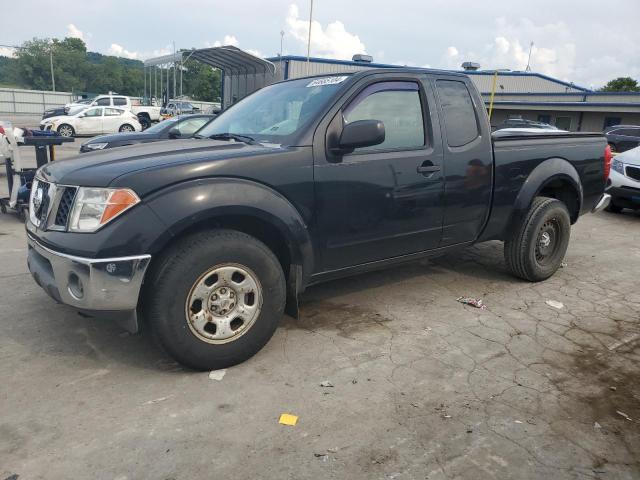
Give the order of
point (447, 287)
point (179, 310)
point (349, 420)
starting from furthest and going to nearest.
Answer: point (447, 287), point (179, 310), point (349, 420)

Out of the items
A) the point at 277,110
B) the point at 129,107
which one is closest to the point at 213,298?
the point at 277,110

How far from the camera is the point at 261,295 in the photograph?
3.16 metres

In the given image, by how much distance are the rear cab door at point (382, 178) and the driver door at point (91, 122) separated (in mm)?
24282

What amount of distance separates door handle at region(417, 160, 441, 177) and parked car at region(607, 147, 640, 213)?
639cm

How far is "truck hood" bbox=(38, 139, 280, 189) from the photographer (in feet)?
9.31

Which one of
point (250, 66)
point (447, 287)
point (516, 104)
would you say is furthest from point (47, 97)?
point (447, 287)

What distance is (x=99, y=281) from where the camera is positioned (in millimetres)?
2688

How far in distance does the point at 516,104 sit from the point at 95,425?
4063 cm

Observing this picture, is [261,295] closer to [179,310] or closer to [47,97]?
[179,310]

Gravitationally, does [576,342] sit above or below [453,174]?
below

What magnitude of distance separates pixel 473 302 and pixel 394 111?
5.99 feet

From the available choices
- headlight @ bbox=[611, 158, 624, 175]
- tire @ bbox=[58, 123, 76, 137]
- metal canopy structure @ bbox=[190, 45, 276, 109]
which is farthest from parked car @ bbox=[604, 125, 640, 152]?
tire @ bbox=[58, 123, 76, 137]

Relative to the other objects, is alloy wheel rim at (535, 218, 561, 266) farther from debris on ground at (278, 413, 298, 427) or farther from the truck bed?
debris on ground at (278, 413, 298, 427)

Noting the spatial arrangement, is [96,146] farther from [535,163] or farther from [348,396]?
[348,396]
